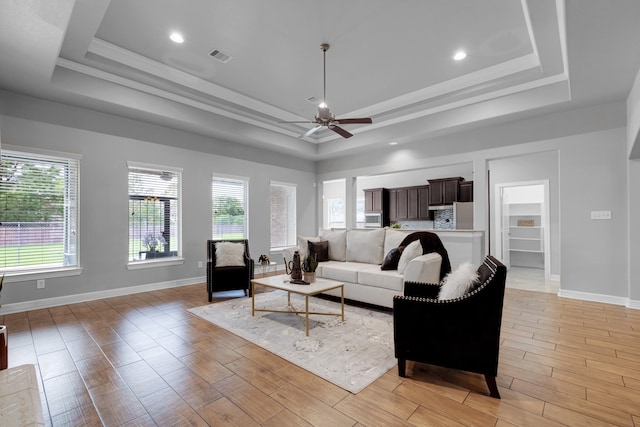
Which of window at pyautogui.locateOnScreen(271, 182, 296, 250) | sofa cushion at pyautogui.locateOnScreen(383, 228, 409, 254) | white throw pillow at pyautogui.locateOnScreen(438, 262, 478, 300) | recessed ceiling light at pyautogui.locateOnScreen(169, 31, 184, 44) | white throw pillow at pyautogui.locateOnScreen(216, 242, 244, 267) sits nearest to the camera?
white throw pillow at pyautogui.locateOnScreen(438, 262, 478, 300)

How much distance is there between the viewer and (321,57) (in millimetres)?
3877

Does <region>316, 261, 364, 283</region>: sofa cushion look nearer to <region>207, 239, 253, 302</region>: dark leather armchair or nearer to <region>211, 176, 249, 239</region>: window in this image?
<region>207, 239, 253, 302</region>: dark leather armchair

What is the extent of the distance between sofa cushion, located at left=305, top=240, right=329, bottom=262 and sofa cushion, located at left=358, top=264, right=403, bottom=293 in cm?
95

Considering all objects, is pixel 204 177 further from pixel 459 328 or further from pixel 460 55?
pixel 459 328

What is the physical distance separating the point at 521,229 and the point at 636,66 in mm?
5583

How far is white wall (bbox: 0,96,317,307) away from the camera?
A: 13.4ft

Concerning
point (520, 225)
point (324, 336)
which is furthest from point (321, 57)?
point (520, 225)

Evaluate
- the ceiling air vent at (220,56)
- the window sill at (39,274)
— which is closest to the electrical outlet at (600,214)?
the ceiling air vent at (220,56)

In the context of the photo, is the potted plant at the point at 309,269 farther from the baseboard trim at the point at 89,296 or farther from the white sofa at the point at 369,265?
the baseboard trim at the point at 89,296

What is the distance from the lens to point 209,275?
4.45 meters

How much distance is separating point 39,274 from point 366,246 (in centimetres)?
460

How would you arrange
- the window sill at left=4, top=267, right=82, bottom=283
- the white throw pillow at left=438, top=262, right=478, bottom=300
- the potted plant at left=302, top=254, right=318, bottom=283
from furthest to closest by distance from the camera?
the window sill at left=4, top=267, right=82, bottom=283, the potted plant at left=302, top=254, right=318, bottom=283, the white throw pillow at left=438, top=262, right=478, bottom=300

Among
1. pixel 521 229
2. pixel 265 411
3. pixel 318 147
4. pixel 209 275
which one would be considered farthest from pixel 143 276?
pixel 521 229

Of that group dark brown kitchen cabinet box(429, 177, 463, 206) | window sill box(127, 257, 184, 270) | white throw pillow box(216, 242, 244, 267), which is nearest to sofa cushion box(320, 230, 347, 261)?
white throw pillow box(216, 242, 244, 267)
